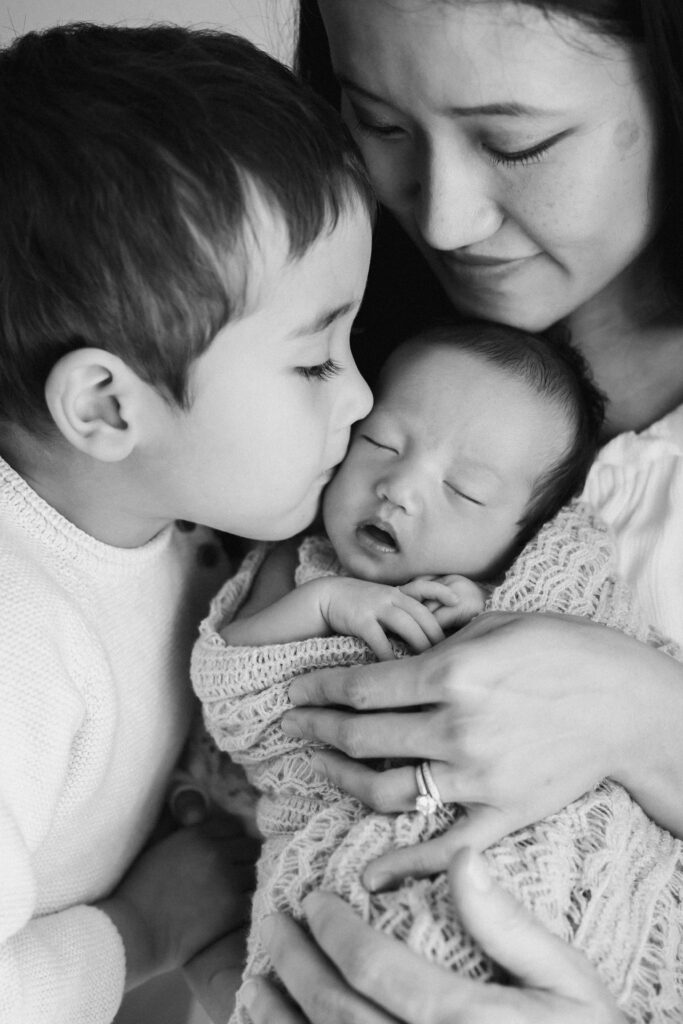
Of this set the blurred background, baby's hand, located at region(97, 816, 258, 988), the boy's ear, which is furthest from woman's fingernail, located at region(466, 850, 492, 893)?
the blurred background

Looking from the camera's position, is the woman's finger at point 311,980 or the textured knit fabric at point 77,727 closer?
the woman's finger at point 311,980

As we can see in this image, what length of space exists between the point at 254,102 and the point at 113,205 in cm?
20

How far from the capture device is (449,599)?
1167 millimetres

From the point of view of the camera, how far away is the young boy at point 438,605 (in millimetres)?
979

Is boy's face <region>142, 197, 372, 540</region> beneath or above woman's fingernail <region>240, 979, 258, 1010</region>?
above

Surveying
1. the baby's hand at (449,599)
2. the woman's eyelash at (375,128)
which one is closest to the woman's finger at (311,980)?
the baby's hand at (449,599)

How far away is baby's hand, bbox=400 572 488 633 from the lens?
3.83 ft

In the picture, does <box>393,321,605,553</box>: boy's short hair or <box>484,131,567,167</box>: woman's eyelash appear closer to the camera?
<box>484,131,567,167</box>: woman's eyelash

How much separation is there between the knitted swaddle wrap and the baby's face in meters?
0.07

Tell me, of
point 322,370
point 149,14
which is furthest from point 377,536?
point 149,14

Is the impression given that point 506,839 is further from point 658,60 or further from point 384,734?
point 658,60

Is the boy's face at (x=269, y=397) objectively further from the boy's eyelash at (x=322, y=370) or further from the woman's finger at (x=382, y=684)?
the woman's finger at (x=382, y=684)

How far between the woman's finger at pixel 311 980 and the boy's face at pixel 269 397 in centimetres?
47

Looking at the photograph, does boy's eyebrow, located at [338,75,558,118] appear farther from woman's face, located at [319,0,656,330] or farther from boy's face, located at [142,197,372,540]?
boy's face, located at [142,197,372,540]
